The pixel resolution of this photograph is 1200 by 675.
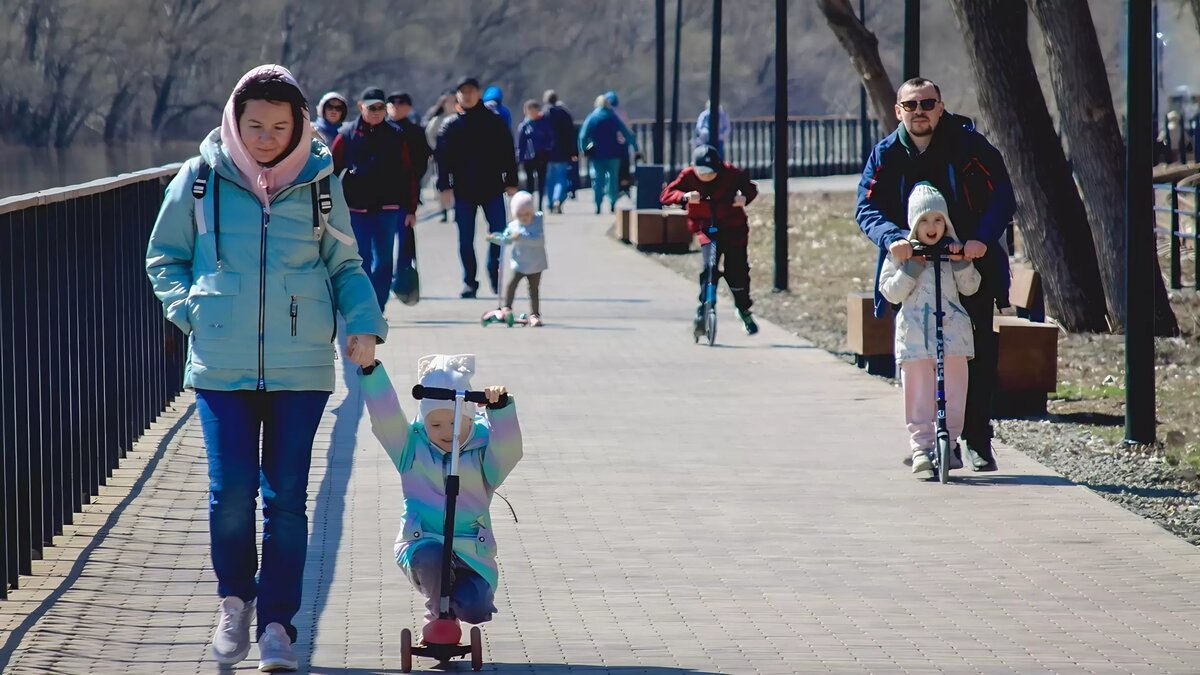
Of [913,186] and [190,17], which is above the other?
[190,17]

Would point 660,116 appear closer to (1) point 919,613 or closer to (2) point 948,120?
(2) point 948,120

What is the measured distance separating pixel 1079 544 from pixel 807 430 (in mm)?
2966

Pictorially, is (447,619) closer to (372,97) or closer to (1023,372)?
(1023,372)

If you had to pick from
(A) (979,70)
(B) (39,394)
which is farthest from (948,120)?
(A) (979,70)

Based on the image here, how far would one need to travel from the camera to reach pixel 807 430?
10.2m

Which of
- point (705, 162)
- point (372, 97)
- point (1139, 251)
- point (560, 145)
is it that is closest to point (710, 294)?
point (705, 162)

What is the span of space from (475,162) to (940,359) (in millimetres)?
8712

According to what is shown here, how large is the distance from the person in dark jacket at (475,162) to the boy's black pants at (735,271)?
2943 mm

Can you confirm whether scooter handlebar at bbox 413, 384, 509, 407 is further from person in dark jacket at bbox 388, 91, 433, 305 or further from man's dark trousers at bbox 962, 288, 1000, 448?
person in dark jacket at bbox 388, 91, 433, 305

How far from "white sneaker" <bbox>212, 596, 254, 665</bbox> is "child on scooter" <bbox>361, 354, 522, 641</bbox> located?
47cm

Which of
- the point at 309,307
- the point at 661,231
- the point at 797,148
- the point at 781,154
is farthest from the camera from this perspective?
the point at 797,148

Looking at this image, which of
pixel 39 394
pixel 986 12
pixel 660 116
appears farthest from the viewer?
pixel 660 116

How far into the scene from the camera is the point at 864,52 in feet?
57.8

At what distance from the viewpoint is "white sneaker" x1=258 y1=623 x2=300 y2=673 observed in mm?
5512
